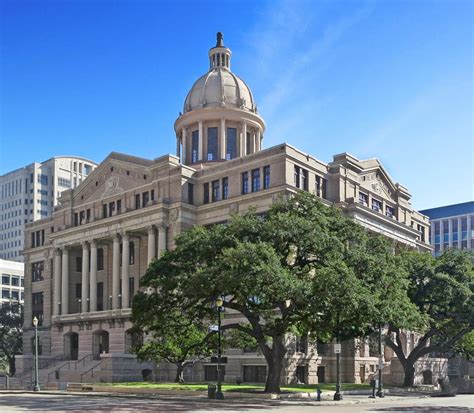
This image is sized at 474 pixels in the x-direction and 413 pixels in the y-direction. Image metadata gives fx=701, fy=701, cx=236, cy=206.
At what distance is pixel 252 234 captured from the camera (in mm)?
46875

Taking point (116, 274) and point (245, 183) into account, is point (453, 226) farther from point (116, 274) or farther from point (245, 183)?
point (116, 274)

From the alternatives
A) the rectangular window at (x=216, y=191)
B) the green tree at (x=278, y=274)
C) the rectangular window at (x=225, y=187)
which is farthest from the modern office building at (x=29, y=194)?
the green tree at (x=278, y=274)

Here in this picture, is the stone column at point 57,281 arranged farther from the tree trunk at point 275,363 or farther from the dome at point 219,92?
the tree trunk at point 275,363

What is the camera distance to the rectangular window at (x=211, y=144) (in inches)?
3543

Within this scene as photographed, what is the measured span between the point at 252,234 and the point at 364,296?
29.8 feet

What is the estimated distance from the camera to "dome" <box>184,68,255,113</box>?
9194 centimetres

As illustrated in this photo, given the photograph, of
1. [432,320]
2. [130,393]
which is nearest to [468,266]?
[432,320]

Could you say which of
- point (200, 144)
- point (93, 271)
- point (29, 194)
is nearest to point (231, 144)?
point (200, 144)

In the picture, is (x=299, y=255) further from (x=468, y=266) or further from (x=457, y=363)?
(x=457, y=363)

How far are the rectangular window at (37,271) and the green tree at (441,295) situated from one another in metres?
53.7

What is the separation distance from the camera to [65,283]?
289ft

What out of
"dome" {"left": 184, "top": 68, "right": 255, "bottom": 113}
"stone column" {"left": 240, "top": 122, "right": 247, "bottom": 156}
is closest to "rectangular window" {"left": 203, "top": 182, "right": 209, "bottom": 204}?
"stone column" {"left": 240, "top": 122, "right": 247, "bottom": 156}

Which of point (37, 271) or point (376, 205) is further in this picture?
point (37, 271)

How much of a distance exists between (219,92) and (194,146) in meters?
7.85
